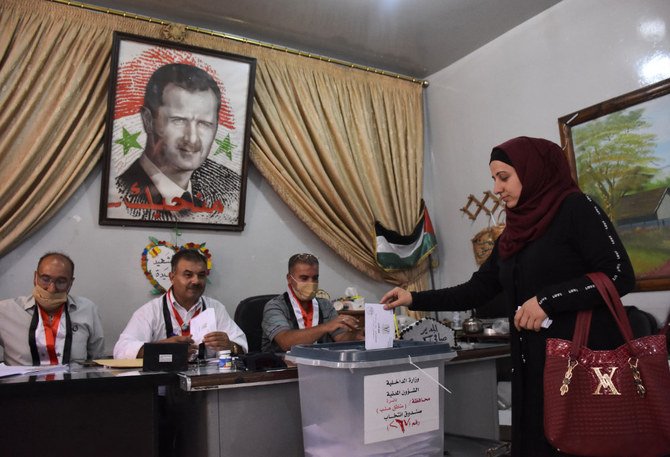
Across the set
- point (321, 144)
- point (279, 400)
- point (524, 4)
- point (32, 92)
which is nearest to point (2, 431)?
point (279, 400)

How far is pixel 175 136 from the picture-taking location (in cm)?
380

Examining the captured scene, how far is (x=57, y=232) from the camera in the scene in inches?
138

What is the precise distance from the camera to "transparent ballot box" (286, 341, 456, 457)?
159 cm

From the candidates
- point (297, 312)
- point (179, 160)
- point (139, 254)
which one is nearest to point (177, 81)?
point (179, 160)

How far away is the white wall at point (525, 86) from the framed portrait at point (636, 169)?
0.35ft

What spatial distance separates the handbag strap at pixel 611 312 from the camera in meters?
1.54

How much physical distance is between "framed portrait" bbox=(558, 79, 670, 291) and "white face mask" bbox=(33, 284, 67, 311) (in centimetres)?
341

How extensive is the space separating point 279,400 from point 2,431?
33.3 inches

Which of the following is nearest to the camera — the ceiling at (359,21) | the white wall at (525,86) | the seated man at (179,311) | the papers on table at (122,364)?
the papers on table at (122,364)

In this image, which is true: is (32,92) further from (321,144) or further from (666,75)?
(666,75)

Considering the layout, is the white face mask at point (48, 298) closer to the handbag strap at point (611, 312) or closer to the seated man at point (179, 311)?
the seated man at point (179, 311)

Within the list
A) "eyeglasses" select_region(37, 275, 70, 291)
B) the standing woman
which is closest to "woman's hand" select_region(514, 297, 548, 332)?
the standing woman

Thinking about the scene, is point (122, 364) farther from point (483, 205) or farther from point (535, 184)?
point (483, 205)

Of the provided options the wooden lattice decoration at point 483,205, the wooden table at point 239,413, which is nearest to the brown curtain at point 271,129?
the wooden lattice decoration at point 483,205
